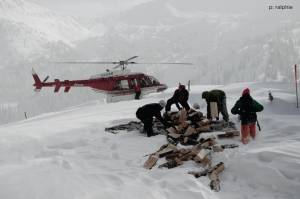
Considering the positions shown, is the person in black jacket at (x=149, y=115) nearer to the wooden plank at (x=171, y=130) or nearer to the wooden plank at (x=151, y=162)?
the wooden plank at (x=171, y=130)

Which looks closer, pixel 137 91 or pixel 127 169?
pixel 127 169

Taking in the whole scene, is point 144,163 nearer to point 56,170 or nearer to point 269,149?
point 56,170

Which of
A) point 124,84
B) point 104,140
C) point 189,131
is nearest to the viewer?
point 189,131

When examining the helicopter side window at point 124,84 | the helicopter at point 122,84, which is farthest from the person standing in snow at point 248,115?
the helicopter side window at point 124,84

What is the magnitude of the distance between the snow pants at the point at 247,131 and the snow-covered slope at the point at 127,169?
0.23m

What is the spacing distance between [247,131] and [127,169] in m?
3.67

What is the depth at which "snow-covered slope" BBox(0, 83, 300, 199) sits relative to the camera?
26.7 feet

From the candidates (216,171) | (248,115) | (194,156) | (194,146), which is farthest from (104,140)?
(216,171)

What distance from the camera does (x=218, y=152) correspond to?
10273mm

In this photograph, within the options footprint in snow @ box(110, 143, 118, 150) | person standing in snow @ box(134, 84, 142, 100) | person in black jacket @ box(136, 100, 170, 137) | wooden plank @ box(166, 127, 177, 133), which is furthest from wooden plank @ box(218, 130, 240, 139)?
person standing in snow @ box(134, 84, 142, 100)

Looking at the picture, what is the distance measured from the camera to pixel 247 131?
451 inches

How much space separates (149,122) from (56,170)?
413 centimetres

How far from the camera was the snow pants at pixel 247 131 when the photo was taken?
1130cm

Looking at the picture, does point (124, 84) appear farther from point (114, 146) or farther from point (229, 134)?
point (229, 134)
